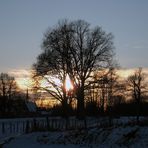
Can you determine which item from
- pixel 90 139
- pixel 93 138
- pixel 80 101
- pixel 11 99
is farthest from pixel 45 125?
pixel 11 99

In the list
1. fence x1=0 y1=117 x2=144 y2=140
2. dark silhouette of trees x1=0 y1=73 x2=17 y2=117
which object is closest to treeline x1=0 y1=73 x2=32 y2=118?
dark silhouette of trees x1=0 y1=73 x2=17 y2=117

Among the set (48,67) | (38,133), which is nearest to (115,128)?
(38,133)

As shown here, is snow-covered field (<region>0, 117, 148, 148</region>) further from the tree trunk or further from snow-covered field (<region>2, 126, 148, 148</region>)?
the tree trunk

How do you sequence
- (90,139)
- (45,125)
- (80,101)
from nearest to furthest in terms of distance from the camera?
(90,139), (45,125), (80,101)

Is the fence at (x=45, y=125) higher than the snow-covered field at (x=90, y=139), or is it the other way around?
the fence at (x=45, y=125)

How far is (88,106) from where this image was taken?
250ft

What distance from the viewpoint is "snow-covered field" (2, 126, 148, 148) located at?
66.8 ft

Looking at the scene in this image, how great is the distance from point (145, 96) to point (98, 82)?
46353 mm

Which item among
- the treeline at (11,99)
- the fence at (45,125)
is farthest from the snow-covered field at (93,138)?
the treeline at (11,99)

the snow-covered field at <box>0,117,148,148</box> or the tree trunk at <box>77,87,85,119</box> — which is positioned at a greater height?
the tree trunk at <box>77,87,85,119</box>

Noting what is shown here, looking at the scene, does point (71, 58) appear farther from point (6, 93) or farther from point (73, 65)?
point (6, 93)

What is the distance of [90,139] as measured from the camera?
23422 mm

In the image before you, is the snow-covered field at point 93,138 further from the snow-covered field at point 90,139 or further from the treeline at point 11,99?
the treeline at point 11,99

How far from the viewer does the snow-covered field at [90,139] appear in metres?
20.4
